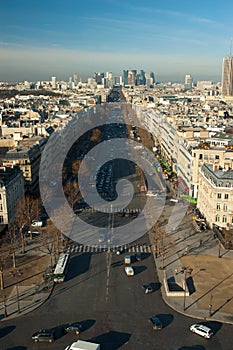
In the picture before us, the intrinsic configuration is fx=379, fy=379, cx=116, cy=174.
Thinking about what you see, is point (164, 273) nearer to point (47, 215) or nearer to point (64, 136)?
point (47, 215)

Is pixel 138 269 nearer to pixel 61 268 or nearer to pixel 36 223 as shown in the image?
pixel 61 268

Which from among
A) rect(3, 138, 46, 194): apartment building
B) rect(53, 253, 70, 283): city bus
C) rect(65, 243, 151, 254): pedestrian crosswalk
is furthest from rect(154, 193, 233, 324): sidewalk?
rect(3, 138, 46, 194): apartment building

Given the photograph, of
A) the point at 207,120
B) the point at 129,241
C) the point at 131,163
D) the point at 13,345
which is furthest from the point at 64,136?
the point at 13,345

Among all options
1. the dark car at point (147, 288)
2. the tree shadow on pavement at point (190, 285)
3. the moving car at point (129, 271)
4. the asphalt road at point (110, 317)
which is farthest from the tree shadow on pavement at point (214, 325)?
the moving car at point (129, 271)

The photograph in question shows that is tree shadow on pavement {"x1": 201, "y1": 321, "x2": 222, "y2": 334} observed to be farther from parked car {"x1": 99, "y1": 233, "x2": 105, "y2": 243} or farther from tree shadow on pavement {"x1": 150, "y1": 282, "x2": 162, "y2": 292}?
parked car {"x1": 99, "y1": 233, "x2": 105, "y2": 243}

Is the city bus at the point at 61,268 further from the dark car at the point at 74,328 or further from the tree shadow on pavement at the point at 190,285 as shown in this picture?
the tree shadow on pavement at the point at 190,285

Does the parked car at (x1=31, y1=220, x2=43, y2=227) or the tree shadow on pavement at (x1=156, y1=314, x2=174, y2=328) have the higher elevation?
the parked car at (x1=31, y1=220, x2=43, y2=227)
